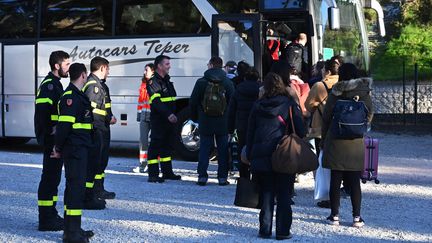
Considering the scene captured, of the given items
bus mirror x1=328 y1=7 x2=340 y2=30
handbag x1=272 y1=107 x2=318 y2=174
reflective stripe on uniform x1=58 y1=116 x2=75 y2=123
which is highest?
bus mirror x1=328 y1=7 x2=340 y2=30

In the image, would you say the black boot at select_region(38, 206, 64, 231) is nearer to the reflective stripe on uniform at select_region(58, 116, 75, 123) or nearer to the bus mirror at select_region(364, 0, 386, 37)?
the reflective stripe on uniform at select_region(58, 116, 75, 123)

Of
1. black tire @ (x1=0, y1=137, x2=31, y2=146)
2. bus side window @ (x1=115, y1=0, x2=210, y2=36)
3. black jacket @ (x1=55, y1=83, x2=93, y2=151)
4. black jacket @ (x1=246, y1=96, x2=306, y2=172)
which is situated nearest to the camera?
black jacket @ (x1=55, y1=83, x2=93, y2=151)

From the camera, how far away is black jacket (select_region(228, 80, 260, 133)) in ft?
35.9

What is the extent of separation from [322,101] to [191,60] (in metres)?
5.64

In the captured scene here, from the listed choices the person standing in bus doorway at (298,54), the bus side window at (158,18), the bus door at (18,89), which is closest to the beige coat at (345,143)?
the person standing in bus doorway at (298,54)

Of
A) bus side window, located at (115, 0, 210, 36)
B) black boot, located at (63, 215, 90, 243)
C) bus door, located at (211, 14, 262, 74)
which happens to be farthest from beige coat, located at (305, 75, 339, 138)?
bus side window, located at (115, 0, 210, 36)

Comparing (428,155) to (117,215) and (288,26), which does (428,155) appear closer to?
(288,26)

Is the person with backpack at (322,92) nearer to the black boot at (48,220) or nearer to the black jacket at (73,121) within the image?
the black jacket at (73,121)

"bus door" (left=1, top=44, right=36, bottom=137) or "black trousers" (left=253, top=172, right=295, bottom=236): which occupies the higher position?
"bus door" (left=1, top=44, right=36, bottom=137)

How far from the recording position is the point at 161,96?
12531 millimetres

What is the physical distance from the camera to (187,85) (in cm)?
Result: 1571

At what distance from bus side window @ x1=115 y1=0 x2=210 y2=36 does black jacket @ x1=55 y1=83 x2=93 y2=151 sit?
7488 millimetres

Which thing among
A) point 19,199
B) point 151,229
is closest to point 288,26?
point 19,199

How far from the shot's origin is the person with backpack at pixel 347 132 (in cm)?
897
